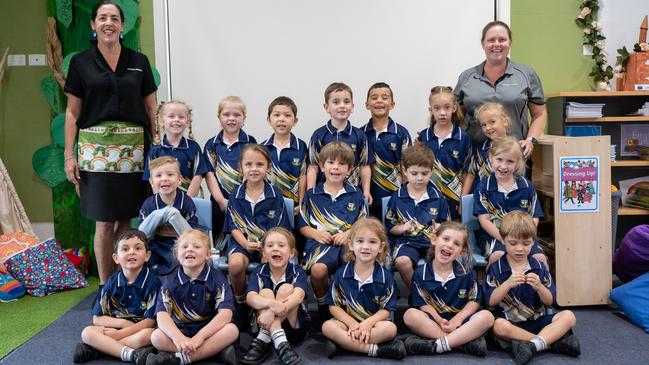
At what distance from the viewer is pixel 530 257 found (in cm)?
279

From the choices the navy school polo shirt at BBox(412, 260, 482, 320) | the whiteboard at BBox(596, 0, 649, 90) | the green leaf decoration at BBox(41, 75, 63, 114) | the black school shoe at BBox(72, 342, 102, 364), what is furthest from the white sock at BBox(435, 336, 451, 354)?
the green leaf decoration at BBox(41, 75, 63, 114)

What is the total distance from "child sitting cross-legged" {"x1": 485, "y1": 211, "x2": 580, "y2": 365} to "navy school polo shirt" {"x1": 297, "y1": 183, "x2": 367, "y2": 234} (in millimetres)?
714

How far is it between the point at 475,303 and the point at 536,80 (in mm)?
1546

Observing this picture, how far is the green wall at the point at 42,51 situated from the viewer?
13.7 feet

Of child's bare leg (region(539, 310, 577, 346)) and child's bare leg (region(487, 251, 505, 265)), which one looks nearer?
child's bare leg (region(539, 310, 577, 346))

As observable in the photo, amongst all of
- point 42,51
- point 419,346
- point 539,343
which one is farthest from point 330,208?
point 42,51

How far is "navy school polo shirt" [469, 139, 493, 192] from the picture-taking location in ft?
10.9

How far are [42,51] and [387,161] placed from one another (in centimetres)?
258

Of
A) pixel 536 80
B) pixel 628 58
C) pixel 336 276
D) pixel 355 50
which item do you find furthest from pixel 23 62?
pixel 628 58

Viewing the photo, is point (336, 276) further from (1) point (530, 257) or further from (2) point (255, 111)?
(2) point (255, 111)

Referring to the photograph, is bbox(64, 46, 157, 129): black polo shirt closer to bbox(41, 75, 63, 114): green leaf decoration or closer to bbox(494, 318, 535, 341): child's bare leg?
bbox(41, 75, 63, 114): green leaf decoration

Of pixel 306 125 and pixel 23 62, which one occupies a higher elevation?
pixel 23 62

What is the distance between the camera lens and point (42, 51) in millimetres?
4195

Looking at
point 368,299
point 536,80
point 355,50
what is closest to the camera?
point 368,299
